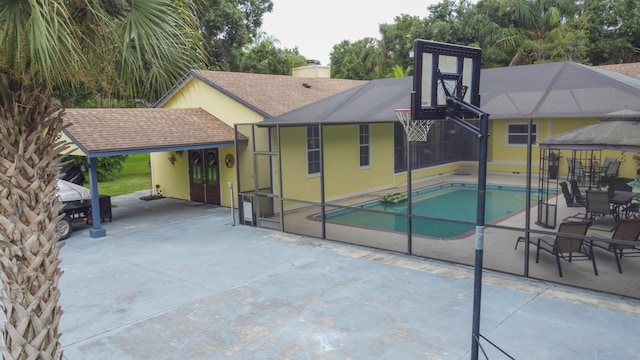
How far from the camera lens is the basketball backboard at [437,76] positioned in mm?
4617

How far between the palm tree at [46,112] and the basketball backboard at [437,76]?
2.22 meters

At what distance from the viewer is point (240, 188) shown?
515 inches

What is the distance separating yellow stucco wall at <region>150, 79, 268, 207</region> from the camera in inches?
536

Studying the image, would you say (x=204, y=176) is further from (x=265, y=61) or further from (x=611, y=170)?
(x=265, y=61)

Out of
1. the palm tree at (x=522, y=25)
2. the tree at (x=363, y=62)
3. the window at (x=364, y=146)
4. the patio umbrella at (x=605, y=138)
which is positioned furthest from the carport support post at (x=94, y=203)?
the tree at (x=363, y=62)

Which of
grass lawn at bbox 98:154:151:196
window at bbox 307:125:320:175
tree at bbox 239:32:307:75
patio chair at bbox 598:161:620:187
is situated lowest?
grass lawn at bbox 98:154:151:196

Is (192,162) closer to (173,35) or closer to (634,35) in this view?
(173,35)

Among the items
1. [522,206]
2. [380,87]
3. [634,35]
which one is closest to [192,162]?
[380,87]

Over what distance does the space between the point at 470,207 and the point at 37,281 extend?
1315cm

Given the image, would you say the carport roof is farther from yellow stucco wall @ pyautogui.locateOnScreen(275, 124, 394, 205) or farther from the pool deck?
the pool deck

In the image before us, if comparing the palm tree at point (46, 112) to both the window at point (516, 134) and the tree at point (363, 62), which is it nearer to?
the window at point (516, 134)

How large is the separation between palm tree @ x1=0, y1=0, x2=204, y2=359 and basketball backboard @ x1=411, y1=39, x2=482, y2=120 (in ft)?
7.28

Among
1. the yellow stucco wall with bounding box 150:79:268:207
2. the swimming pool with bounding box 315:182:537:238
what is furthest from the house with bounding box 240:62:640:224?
the swimming pool with bounding box 315:182:537:238

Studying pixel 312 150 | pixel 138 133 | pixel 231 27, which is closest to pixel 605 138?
pixel 312 150
